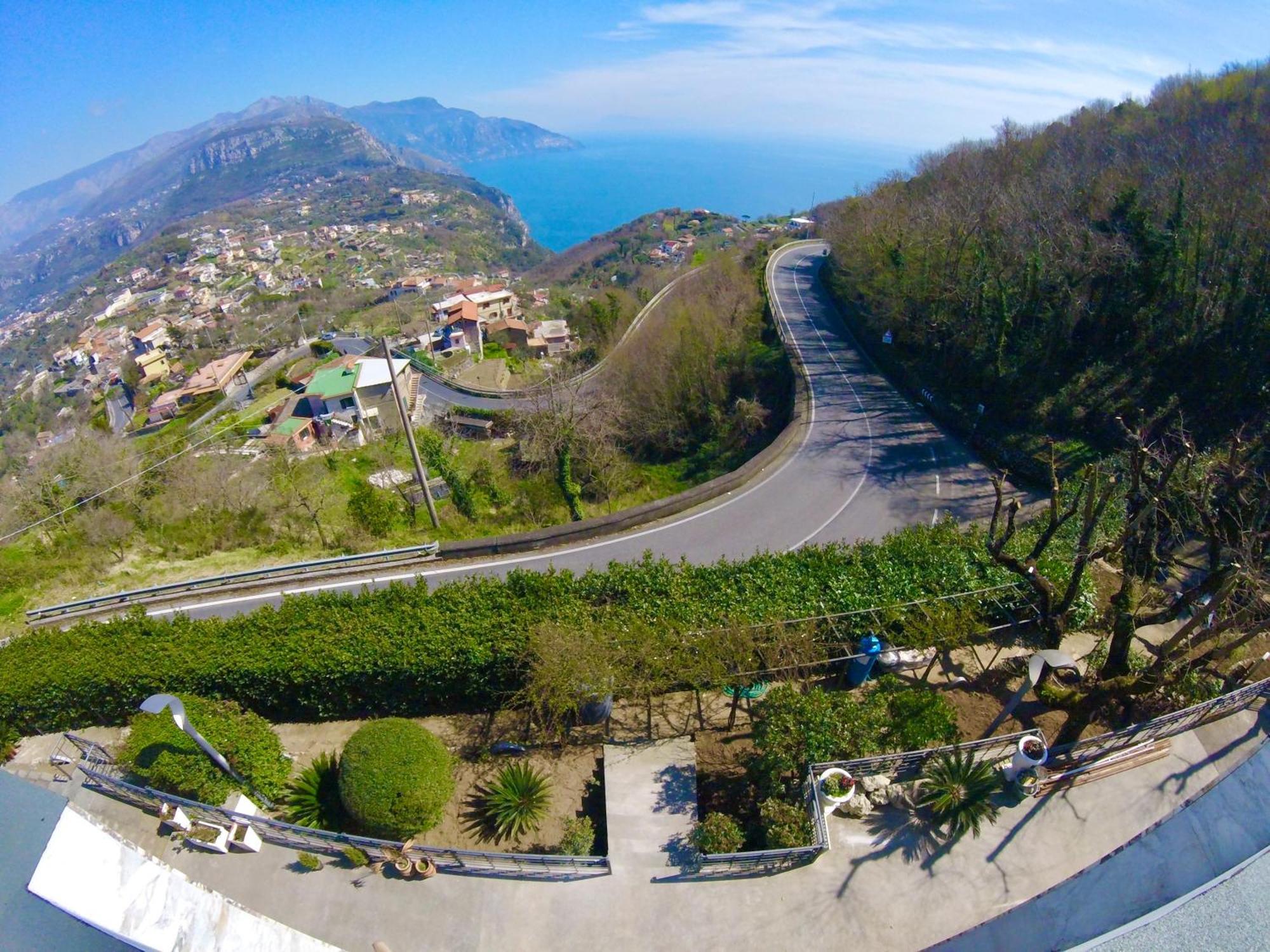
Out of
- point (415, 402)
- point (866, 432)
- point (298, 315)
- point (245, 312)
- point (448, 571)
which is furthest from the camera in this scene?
point (245, 312)

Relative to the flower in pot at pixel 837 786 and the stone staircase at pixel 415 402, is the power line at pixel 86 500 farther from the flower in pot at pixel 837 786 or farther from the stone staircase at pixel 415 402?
the flower in pot at pixel 837 786

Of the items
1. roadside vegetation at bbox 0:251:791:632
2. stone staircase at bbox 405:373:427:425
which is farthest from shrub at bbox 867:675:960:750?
stone staircase at bbox 405:373:427:425

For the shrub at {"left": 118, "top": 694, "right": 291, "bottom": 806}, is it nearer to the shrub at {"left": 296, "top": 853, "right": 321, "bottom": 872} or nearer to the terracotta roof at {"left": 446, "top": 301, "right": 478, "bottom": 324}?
the shrub at {"left": 296, "top": 853, "right": 321, "bottom": 872}

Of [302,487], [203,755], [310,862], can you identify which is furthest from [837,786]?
[302,487]

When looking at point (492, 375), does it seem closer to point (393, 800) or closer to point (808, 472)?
point (808, 472)

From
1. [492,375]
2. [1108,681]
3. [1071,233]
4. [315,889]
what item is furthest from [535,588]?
[492,375]

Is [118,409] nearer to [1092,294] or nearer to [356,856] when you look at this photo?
[356,856]

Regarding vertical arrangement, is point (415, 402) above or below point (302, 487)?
below

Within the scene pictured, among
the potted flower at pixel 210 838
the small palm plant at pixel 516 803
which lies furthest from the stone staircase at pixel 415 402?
the small palm plant at pixel 516 803
